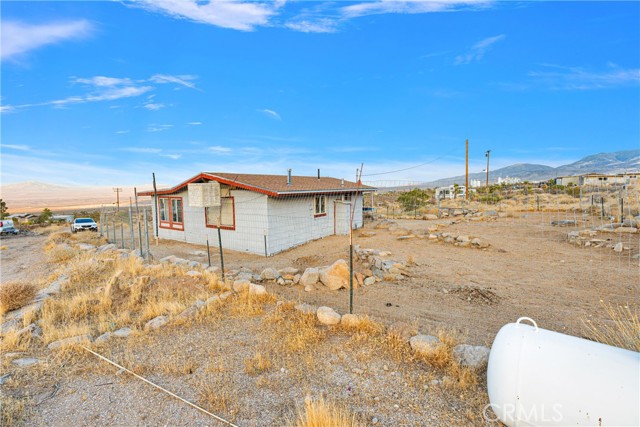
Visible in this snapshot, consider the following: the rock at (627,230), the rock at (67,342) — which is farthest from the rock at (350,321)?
the rock at (627,230)

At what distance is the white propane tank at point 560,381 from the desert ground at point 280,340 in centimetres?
72

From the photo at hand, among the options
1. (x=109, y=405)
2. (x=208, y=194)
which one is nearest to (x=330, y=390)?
(x=109, y=405)

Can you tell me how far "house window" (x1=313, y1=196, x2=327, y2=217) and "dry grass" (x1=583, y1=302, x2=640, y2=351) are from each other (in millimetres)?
12034

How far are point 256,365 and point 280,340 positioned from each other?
75 centimetres

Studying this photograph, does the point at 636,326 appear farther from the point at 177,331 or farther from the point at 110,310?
the point at 110,310

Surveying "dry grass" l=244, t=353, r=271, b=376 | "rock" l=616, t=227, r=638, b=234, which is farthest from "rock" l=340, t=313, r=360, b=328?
"rock" l=616, t=227, r=638, b=234

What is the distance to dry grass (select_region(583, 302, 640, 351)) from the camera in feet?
13.1

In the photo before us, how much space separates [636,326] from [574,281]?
4500 millimetres

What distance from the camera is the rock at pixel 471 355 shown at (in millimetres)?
4035

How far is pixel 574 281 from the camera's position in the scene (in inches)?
328

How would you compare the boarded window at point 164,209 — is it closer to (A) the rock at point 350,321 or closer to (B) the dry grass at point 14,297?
(B) the dry grass at point 14,297

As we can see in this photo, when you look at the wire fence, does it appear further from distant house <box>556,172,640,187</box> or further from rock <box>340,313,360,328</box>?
distant house <box>556,172,640,187</box>

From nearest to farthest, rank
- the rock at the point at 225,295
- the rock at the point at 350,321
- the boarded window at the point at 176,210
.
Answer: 1. the rock at the point at 350,321
2. the rock at the point at 225,295
3. the boarded window at the point at 176,210

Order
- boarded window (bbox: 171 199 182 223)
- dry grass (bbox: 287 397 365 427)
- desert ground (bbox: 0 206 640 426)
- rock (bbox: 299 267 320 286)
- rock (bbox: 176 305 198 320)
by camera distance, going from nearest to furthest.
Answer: dry grass (bbox: 287 397 365 427)
desert ground (bbox: 0 206 640 426)
rock (bbox: 176 305 198 320)
rock (bbox: 299 267 320 286)
boarded window (bbox: 171 199 182 223)
